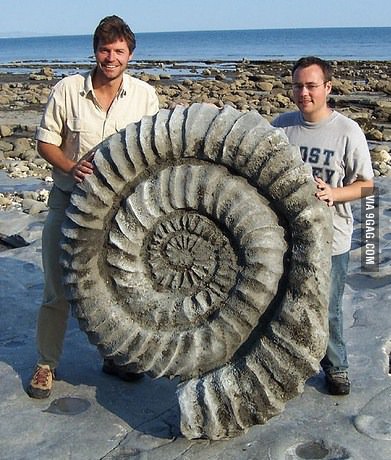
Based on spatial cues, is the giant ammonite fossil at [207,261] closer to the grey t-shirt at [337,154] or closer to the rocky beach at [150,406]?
the rocky beach at [150,406]

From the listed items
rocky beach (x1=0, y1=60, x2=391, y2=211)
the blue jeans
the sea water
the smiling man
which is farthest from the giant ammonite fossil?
the sea water

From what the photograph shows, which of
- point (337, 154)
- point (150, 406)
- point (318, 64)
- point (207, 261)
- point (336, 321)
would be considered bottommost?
point (150, 406)

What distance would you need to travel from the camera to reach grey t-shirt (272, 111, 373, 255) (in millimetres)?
3718

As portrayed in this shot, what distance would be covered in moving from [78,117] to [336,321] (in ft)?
5.51

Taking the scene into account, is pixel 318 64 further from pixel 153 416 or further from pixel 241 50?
pixel 241 50

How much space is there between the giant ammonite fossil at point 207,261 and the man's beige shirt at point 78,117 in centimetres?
37

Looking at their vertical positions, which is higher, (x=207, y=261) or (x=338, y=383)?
(x=207, y=261)

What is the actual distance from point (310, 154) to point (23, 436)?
193 cm

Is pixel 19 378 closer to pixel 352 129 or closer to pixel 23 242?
pixel 352 129

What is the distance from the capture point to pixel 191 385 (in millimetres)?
3467

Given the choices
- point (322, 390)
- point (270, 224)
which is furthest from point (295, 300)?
point (322, 390)

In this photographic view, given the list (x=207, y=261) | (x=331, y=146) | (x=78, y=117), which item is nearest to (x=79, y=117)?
(x=78, y=117)

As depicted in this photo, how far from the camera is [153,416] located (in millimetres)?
3770

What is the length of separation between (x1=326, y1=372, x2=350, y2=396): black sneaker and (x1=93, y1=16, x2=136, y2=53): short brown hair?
2.00 metres
